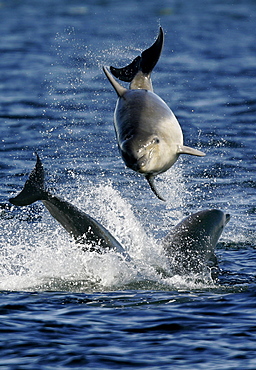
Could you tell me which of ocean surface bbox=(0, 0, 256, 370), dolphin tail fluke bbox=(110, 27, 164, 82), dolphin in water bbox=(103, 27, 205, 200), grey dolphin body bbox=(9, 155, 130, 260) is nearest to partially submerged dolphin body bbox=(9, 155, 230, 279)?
grey dolphin body bbox=(9, 155, 130, 260)

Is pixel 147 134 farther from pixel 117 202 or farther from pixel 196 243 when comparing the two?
pixel 117 202

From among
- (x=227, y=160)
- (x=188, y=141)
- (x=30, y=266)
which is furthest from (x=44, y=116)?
(x=30, y=266)

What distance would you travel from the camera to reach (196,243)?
11961 millimetres

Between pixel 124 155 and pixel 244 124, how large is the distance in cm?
1456

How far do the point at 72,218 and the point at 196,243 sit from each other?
73.4 inches

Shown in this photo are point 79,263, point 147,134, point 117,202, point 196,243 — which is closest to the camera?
point 147,134

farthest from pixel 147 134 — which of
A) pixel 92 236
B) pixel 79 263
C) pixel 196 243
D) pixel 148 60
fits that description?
pixel 196 243

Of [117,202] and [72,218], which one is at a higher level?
[72,218]

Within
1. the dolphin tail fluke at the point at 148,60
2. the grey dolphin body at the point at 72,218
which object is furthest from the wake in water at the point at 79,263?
the dolphin tail fluke at the point at 148,60

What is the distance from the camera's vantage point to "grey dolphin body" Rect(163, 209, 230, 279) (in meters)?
11.5

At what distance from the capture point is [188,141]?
20.9m

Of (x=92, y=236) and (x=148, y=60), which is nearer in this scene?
(x=148, y=60)

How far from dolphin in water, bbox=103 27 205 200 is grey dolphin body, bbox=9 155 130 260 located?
213 cm

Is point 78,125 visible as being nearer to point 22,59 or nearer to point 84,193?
point 84,193
